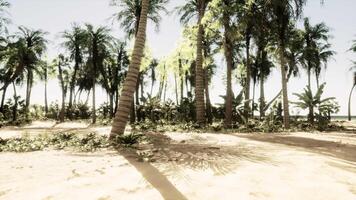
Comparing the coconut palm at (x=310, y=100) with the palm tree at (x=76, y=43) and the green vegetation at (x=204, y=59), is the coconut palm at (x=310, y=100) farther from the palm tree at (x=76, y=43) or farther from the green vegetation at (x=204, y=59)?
the palm tree at (x=76, y=43)

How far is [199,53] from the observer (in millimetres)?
17766

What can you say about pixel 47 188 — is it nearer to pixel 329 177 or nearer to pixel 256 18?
pixel 329 177

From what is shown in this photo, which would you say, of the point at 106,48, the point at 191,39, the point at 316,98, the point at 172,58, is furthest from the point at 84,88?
the point at 316,98

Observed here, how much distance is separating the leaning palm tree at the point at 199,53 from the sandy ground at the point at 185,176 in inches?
371

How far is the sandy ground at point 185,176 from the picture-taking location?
14.8ft

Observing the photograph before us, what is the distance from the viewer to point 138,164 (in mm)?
6590

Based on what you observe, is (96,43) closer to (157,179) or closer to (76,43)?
(76,43)

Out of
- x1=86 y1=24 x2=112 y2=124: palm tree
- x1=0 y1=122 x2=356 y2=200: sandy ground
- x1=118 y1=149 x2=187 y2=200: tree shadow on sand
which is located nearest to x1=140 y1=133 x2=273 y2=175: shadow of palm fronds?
x1=0 y1=122 x2=356 y2=200: sandy ground

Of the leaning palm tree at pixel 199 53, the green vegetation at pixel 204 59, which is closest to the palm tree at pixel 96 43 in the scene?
the green vegetation at pixel 204 59

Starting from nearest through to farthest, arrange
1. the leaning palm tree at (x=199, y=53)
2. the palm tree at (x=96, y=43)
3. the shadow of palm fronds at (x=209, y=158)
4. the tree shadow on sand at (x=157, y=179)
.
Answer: the tree shadow on sand at (x=157, y=179) → the shadow of palm fronds at (x=209, y=158) → the leaning palm tree at (x=199, y=53) → the palm tree at (x=96, y=43)

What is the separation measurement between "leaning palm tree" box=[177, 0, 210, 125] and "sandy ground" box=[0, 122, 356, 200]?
371 inches

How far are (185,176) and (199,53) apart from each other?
1293cm

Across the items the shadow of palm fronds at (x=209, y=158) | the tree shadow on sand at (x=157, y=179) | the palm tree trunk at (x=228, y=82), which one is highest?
the palm tree trunk at (x=228, y=82)

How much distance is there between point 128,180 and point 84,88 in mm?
47943
